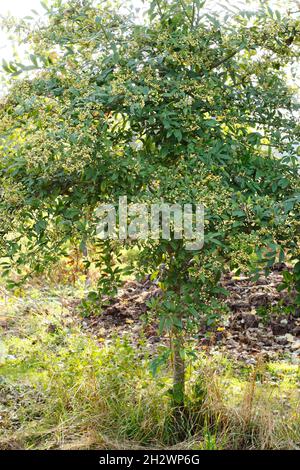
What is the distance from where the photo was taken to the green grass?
3236mm

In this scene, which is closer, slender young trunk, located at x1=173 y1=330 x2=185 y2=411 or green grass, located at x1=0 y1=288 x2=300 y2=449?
green grass, located at x1=0 y1=288 x2=300 y2=449

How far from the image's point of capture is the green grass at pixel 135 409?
127 inches

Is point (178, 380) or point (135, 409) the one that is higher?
point (178, 380)

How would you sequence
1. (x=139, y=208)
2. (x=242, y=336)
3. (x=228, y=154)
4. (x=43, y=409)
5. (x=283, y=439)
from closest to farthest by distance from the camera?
1. (x=139, y=208)
2. (x=228, y=154)
3. (x=283, y=439)
4. (x=43, y=409)
5. (x=242, y=336)

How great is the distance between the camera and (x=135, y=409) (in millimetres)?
3395

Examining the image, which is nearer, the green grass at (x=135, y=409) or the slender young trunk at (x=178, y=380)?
the green grass at (x=135, y=409)

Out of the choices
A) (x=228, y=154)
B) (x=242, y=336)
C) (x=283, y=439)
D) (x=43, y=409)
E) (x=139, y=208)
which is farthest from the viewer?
(x=242, y=336)

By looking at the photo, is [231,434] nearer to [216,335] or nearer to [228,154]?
[228,154]
